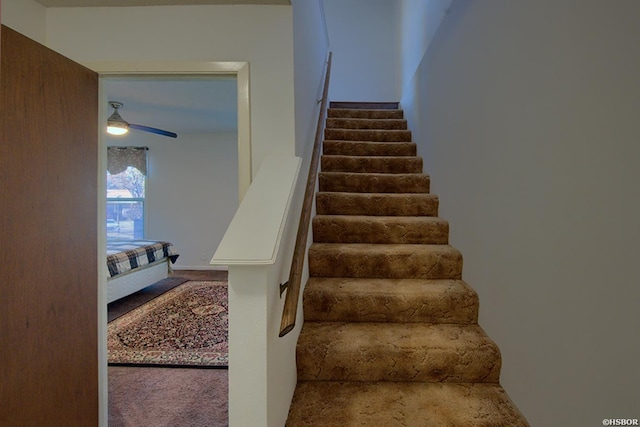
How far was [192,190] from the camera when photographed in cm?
573

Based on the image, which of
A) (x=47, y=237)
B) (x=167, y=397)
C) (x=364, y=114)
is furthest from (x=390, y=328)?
(x=364, y=114)

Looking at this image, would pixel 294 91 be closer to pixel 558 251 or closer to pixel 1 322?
pixel 558 251

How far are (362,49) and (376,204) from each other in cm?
354

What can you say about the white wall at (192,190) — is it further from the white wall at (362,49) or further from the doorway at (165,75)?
the doorway at (165,75)

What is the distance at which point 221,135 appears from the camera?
5668 mm

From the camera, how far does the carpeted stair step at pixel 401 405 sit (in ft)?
4.18

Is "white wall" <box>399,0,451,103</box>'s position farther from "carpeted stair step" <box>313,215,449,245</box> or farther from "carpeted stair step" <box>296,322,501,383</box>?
"carpeted stair step" <box>296,322,501,383</box>

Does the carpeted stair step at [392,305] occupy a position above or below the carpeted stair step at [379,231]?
below

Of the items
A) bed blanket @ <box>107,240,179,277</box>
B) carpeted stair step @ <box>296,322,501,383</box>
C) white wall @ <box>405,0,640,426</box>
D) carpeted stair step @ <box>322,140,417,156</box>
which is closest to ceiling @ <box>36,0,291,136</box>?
carpeted stair step @ <box>322,140,417,156</box>

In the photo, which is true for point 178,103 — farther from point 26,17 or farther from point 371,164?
point 371,164

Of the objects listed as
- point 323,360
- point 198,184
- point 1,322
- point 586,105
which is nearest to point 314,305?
point 323,360

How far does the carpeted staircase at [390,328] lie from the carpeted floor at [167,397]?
2.60ft

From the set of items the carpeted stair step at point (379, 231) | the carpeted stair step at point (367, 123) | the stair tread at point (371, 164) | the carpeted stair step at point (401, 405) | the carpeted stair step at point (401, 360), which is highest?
the carpeted stair step at point (367, 123)

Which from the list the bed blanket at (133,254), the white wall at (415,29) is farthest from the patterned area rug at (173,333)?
the white wall at (415,29)
